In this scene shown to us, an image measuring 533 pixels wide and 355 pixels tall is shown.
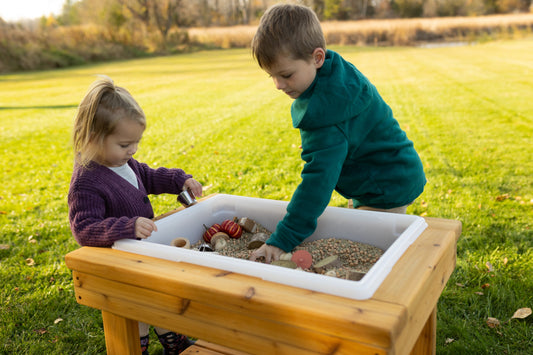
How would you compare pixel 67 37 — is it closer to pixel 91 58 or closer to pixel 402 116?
pixel 91 58

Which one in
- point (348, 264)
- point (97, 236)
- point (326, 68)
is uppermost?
point (326, 68)

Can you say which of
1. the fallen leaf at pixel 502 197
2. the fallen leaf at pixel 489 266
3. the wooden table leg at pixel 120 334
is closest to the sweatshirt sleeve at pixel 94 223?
the wooden table leg at pixel 120 334

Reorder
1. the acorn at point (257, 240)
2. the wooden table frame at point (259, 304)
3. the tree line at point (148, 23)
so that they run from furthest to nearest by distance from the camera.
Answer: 1. the tree line at point (148, 23)
2. the acorn at point (257, 240)
3. the wooden table frame at point (259, 304)

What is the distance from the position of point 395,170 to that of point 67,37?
30.9 metres

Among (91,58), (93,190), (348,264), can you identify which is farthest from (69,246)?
(91,58)

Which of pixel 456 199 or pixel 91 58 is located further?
pixel 91 58

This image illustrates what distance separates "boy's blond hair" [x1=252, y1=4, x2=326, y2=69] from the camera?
59.9 inches

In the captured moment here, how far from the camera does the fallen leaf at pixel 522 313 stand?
2.12 metres

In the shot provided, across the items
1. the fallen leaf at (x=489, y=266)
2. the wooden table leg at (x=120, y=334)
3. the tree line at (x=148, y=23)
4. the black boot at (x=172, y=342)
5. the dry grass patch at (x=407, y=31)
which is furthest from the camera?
the dry grass patch at (x=407, y=31)

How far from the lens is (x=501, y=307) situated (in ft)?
7.33

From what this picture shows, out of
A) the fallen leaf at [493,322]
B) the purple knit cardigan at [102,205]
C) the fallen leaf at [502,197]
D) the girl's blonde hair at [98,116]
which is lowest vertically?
the fallen leaf at [493,322]

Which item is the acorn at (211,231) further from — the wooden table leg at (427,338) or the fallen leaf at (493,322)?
the fallen leaf at (493,322)

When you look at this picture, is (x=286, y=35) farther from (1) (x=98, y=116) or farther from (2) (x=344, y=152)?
(1) (x=98, y=116)

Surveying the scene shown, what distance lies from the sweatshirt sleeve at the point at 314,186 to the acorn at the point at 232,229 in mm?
378
